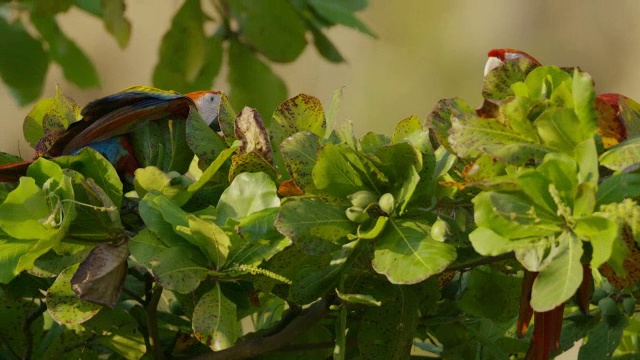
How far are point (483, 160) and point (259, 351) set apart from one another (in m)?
0.19

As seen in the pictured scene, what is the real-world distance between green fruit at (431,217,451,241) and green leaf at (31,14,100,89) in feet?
2.13

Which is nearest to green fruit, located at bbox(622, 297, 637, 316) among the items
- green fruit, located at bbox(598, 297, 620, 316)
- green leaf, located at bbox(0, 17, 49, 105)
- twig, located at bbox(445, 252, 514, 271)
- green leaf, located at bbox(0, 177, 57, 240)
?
green fruit, located at bbox(598, 297, 620, 316)

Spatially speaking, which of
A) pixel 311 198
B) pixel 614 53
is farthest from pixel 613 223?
pixel 614 53

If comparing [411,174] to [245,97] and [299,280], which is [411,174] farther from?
[245,97]

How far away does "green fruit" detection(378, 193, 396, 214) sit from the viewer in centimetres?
43

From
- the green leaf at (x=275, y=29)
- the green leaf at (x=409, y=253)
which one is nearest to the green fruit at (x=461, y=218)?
the green leaf at (x=409, y=253)

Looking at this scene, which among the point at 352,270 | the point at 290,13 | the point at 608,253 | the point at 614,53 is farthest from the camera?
the point at 614,53

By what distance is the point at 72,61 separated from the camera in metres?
1.00

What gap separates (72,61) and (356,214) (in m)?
0.64

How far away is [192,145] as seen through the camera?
500 mm

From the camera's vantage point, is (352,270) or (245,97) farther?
(245,97)

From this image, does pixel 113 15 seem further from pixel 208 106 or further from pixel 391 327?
pixel 391 327

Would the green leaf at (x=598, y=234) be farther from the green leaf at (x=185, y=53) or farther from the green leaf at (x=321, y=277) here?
the green leaf at (x=185, y=53)

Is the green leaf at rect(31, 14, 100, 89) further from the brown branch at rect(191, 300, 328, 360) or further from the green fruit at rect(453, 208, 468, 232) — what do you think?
the green fruit at rect(453, 208, 468, 232)
